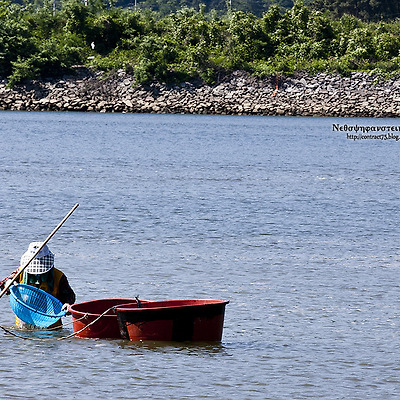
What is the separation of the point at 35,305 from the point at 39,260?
1.88ft

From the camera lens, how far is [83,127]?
5725cm

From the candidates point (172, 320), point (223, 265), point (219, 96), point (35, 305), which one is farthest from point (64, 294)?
point (219, 96)

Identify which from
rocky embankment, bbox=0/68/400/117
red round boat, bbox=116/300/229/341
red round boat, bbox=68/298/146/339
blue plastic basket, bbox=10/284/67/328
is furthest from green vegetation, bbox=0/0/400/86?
red round boat, bbox=116/300/229/341

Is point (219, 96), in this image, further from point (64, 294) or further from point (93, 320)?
point (93, 320)

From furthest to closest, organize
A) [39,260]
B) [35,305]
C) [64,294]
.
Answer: [64,294] < [35,305] < [39,260]

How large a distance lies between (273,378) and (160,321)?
1441mm

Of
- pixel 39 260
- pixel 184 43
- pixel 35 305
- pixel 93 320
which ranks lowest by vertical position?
pixel 93 320

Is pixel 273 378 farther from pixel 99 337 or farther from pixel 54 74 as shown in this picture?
pixel 54 74

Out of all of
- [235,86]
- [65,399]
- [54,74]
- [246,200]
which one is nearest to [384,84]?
[235,86]

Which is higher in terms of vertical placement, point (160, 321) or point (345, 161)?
point (160, 321)

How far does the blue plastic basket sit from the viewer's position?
32.7ft

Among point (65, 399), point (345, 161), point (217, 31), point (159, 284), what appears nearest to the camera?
point (65, 399)

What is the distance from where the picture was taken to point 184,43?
84.8 metres

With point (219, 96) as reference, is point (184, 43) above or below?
above
